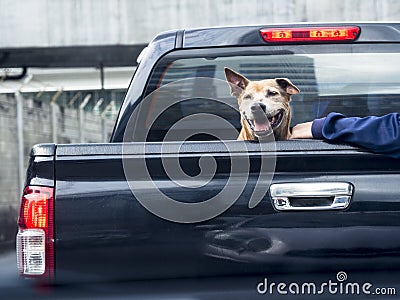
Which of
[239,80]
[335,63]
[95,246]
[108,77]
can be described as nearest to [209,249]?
[95,246]

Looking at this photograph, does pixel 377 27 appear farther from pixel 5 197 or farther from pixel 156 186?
pixel 5 197

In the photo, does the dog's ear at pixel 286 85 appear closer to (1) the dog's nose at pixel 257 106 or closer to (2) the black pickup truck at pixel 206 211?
(1) the dog's nose at pixel 257 106

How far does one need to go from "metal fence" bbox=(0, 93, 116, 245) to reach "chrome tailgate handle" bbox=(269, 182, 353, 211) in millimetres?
11466

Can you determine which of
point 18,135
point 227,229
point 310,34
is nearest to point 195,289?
point 227,229

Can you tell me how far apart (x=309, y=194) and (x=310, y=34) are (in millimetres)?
1359

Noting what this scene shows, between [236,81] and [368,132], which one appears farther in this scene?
[236,81]

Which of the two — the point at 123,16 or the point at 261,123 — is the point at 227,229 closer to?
the point at 261,123

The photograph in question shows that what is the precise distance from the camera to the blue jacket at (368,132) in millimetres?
3398

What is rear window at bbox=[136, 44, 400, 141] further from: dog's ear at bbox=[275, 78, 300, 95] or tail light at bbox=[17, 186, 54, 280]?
tail light at bbox=[17, 186, 54, 280]

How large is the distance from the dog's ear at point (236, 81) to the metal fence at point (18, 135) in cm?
1045

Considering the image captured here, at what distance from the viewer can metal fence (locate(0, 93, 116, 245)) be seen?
15116mm

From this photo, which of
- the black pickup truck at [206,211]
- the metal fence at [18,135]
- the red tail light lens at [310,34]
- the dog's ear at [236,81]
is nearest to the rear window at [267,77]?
the red tail light lens at [310,34]

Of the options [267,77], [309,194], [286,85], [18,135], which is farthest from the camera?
[18,135]

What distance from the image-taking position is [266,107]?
4.22 metres
